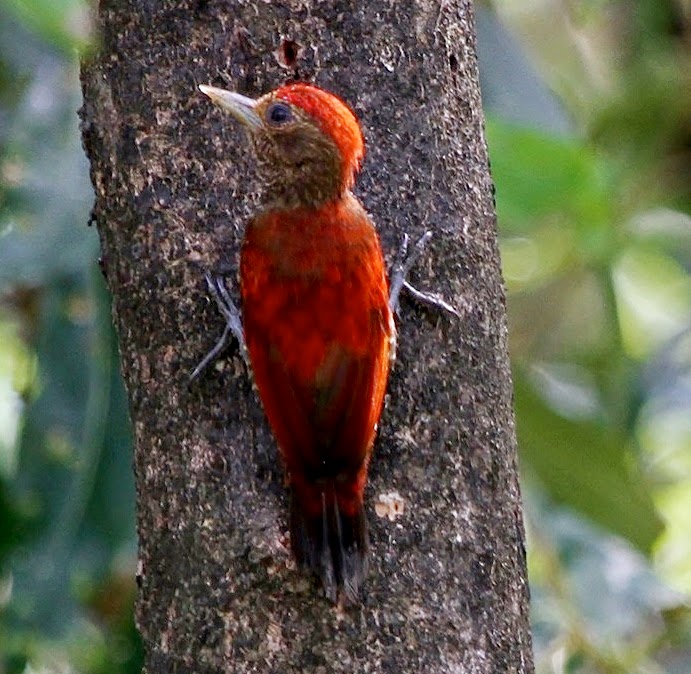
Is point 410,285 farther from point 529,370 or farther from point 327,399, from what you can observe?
point 529,370

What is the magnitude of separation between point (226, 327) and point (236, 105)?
47 cm

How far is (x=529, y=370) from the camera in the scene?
4906 mm

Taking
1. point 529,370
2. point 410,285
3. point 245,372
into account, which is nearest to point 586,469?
point 529,370

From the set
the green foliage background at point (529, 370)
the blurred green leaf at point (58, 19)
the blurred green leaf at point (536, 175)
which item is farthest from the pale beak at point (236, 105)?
the blurred green leaf at point (58, 19)

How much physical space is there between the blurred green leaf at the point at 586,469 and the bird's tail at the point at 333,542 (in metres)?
1.89

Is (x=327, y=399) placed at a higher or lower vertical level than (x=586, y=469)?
higher

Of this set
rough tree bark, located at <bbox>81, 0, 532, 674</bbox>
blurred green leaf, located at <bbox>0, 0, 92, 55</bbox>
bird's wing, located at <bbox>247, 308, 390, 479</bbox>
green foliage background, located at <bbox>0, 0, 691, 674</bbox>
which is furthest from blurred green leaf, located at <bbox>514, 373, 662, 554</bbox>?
blurred green leaf, located at <bbox>0, 0, 92, 55</bbox>

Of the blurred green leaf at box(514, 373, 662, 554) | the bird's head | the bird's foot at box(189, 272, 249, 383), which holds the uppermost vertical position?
the bird's head

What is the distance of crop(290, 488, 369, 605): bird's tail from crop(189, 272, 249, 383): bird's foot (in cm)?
34

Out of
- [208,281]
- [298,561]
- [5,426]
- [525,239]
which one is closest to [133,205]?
[208,281]

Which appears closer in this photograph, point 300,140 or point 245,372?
point 245,372

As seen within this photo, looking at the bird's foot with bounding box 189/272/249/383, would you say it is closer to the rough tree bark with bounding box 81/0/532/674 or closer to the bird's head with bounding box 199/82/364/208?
the rough tree bark with bounding box 81/0/532/674

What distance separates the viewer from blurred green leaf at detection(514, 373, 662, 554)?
434 cm

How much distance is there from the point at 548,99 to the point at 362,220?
1.70 metres
